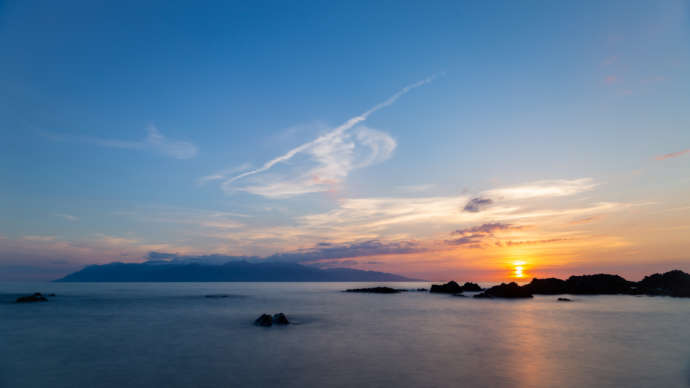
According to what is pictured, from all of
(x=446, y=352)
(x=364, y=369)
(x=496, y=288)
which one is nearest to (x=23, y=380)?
(x=364, y=369)

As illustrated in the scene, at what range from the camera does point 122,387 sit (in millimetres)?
14945

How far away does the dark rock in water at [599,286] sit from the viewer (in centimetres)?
8506

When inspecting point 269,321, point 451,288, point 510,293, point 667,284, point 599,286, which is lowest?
point 451,288

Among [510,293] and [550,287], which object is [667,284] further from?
[510,293]

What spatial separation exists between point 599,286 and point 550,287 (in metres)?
11.3

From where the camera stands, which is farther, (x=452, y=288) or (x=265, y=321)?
(x=452, y=288)

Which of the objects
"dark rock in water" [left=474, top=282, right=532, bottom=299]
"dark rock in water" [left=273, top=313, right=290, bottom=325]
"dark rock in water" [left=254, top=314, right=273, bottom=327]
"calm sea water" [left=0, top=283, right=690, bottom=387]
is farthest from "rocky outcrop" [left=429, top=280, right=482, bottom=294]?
"dark rock in water" [left=254, top=314, right=273, bottom=327]

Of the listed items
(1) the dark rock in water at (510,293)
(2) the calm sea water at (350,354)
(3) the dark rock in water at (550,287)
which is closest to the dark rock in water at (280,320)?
(2) the calm sea water at (350,354)

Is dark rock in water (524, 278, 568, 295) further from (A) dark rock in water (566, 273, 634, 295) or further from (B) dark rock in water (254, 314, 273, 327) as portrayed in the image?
(B) dark rock in water (254, 314, 273, 327)

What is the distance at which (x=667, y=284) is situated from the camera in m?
79.8

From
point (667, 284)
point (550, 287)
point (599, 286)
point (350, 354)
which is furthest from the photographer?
point (550, 287)

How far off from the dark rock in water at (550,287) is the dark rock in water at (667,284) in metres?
15.6

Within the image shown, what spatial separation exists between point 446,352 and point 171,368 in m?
16.3

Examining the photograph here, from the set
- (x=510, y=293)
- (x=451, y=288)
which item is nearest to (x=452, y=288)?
(x=451, y=288)
